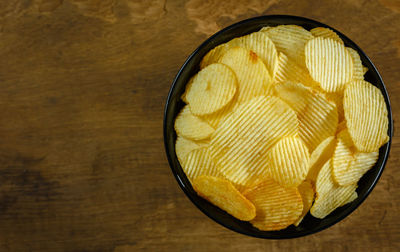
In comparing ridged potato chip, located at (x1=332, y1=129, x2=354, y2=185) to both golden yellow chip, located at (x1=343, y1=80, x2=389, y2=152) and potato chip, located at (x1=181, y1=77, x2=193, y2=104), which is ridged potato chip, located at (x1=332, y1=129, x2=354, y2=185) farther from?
potato chip, located at (x1=181, y1=77, x2=193, y2=104)

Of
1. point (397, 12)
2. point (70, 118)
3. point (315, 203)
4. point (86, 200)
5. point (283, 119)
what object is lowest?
point (86, 200)

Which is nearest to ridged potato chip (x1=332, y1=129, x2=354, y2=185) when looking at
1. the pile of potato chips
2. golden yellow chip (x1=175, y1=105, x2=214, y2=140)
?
the pile of potato chips

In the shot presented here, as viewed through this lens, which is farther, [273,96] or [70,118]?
[70,118]

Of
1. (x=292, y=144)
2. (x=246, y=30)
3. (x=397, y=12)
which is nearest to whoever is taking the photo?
(x=292, y=144)

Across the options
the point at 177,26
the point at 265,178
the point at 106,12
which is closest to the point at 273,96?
the point at 265,178

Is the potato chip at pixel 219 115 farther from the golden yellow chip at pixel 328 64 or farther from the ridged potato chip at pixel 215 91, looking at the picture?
the golden yellow chip at pixel 328 64

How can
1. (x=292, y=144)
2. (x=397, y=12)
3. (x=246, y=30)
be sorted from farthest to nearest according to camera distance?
1. (x=397, y=12)
2. (x=246, y=30)
3. (x=292, y=144)

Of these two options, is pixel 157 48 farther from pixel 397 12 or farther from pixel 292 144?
pixel 397 12
